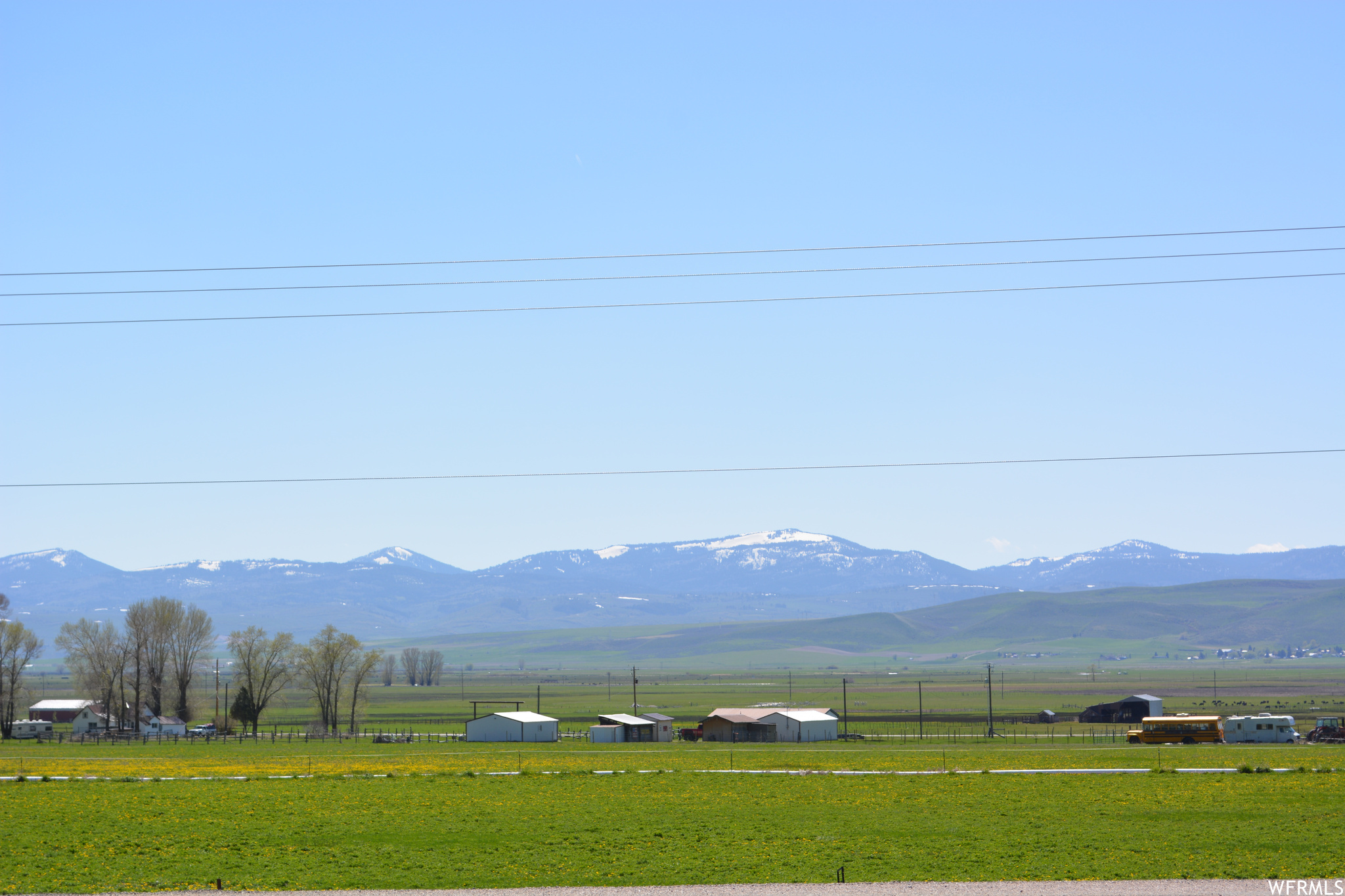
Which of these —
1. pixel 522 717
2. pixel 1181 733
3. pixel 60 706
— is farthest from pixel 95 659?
pixel 1181 733

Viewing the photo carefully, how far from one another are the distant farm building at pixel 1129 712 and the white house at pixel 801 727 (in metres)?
44.8

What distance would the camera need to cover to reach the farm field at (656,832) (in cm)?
2384

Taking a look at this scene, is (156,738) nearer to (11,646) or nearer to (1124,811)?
(11,646)

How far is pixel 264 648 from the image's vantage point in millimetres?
113625

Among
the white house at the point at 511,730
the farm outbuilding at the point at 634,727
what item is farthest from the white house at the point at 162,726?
the farm outbuilding at the point at 634,727

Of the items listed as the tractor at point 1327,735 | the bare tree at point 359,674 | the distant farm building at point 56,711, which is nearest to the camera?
the tractor at point 1327,735

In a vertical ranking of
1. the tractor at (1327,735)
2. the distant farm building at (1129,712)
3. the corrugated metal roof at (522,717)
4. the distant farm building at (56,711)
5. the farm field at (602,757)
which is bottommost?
the distant farm building at (1129,712)

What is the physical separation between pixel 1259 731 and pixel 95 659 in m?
106

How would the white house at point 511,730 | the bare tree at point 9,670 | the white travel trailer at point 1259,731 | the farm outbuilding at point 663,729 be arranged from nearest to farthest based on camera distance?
the white travel trailer at point 1259,731 < the white house at point 511,730 < the farm outbuilding at point 663,729 < the bare tree at point 9,670

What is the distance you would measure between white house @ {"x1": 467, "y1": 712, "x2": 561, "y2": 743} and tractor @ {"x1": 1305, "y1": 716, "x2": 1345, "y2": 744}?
185ft

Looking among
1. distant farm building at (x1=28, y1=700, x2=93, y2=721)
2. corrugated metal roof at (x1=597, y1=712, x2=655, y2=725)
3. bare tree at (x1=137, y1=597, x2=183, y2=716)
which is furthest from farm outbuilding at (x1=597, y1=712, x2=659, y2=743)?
distant farm building at (x1=28, y1=700, x2=93, y2=721)

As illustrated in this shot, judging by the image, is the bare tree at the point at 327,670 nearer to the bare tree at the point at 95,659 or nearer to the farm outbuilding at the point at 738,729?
the bare tree at the point at 95,659

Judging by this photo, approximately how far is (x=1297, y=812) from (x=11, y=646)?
331 ft

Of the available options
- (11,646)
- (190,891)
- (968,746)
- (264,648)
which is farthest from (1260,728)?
(11,646)
